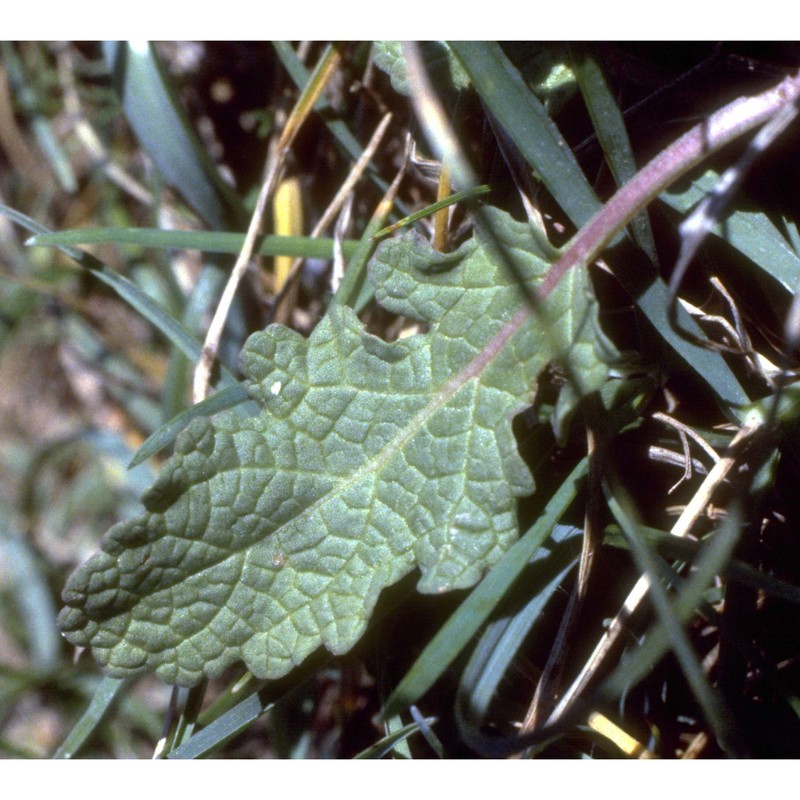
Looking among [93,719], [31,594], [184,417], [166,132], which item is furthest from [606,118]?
[31,594]

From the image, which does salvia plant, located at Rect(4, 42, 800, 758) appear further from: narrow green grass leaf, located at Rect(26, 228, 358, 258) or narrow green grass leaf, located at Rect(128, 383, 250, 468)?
narrow green grass leaf, located at Rect(26, 228, 358, 258)

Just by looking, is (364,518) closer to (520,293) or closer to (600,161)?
(520,293)

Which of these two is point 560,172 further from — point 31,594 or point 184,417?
point 31,594

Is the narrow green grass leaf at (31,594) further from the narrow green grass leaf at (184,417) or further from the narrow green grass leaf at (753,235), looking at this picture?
the narrow green grass leaf at (753,235)

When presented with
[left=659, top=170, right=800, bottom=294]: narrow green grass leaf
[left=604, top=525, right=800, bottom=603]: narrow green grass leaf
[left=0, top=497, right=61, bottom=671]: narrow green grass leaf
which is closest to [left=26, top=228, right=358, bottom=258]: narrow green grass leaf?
[left=659, top=170, right=800, bottom=294]: narrow green grass leaf

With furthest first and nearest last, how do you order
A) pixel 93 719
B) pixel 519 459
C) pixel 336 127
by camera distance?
pixel 336 127, pixel 93 719, pixel 519 459

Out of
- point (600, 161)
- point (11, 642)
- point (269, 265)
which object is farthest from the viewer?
point (11, 642)

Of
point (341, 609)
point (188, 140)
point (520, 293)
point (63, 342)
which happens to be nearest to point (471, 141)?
point (520, 293)
